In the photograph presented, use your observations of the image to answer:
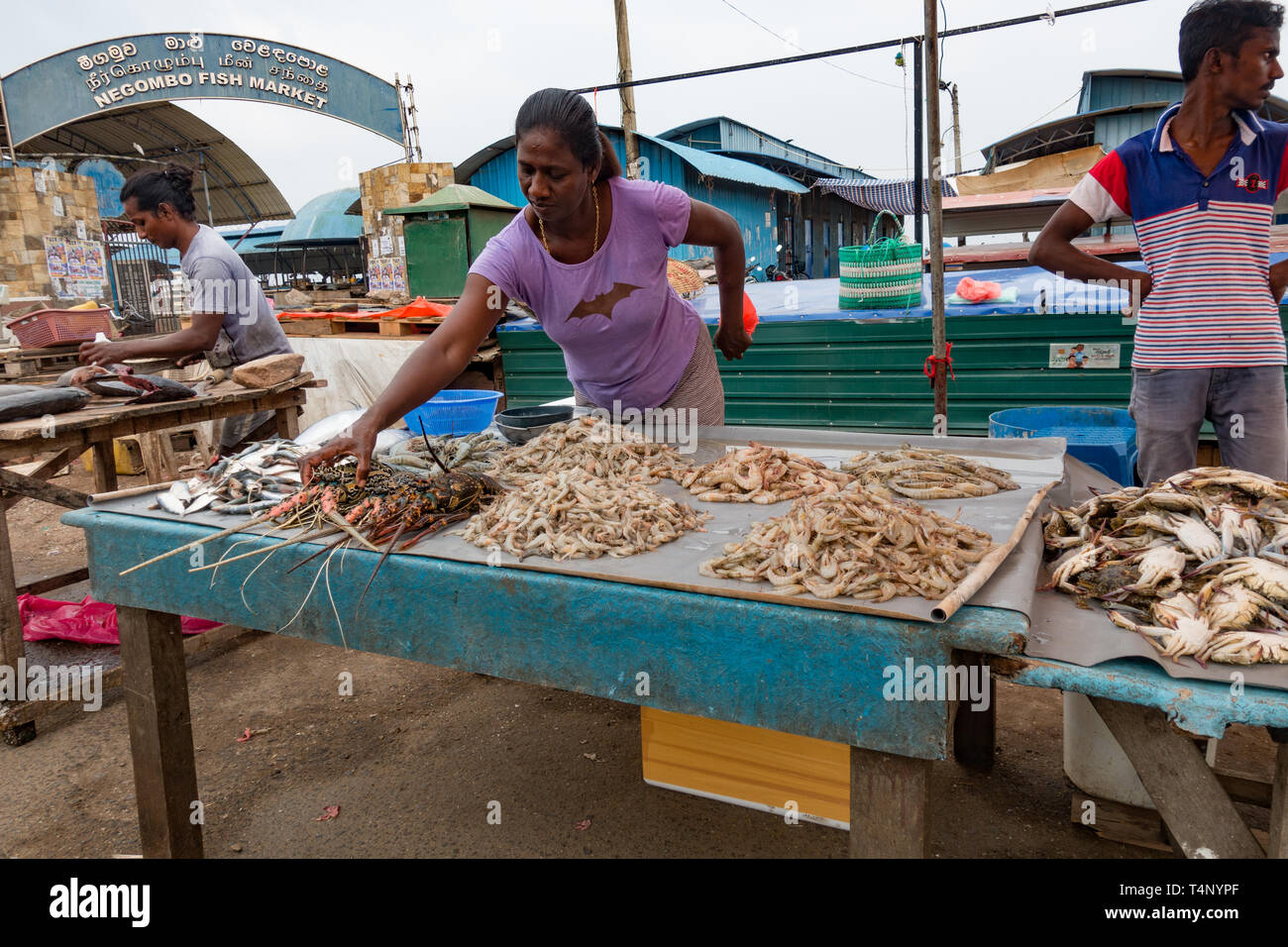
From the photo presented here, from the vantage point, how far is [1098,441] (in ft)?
13.2

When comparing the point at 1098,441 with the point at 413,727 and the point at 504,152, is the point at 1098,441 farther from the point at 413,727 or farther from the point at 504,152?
the point at 504,152

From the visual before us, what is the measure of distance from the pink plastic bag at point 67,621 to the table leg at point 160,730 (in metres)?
1.75

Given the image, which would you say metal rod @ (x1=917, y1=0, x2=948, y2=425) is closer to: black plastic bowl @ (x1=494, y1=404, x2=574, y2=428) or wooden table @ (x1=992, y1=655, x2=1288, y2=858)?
black plastic bowl @ (x1=494, y1=404, x2=574, y2=428)

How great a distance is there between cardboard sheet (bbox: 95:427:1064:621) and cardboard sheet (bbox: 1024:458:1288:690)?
0.07m

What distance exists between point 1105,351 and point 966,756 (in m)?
3.45

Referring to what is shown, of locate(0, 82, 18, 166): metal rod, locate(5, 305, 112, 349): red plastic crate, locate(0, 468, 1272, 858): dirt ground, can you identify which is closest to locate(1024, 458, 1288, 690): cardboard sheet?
locate(0, 468, 1272, 858): dirt ground

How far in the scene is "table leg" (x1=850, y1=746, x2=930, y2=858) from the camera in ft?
5.32

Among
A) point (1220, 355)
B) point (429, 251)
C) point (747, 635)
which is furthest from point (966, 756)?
point (429, 251)

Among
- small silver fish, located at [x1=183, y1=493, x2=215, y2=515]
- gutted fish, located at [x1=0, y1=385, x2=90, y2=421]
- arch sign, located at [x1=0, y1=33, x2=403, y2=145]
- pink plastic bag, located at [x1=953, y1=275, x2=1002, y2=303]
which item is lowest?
small silver fish, located at [x1=183, y1=493, x2=215, y2=515]

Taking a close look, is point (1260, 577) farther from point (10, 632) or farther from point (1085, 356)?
point (10, 632)

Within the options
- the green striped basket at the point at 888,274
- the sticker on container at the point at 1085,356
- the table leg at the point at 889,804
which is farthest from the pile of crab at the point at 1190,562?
Answer: the green striped basket at the point at 888,274

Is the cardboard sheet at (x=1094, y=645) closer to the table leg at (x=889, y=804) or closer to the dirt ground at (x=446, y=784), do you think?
the table leg at (x=889, y=804)

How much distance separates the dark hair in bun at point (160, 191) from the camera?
4359 mm
